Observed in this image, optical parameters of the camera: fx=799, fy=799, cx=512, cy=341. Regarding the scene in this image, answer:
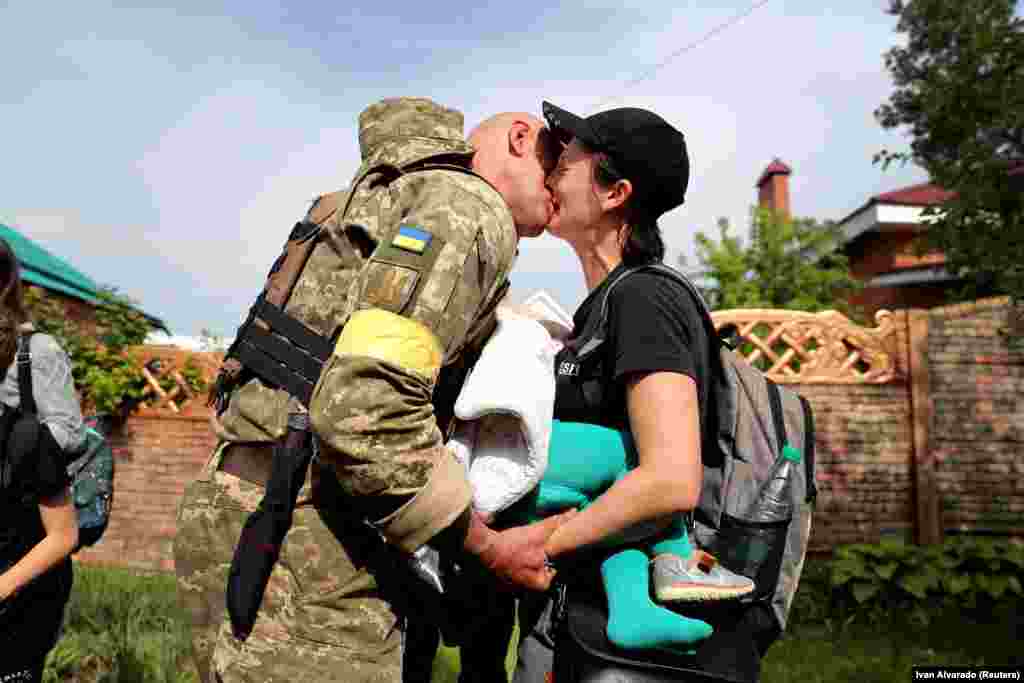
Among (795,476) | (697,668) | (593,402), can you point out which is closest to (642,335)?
(593,402)

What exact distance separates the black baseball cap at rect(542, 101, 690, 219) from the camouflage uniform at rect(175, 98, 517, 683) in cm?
33

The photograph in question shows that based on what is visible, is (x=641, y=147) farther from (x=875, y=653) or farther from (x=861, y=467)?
(x=861, y=467)

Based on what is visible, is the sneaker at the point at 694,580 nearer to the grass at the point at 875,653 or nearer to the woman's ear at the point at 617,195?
the woman's ear at the point at 617,195

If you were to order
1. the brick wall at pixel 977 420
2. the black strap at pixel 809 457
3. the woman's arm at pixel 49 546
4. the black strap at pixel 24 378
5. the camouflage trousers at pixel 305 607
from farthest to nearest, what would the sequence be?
the brick wall at pixel 977 420, the black strap at pixel 24 378, the woman's arm at pixel 49 546, the black strap at pixel 809 457, the camouflage trousers at pixel 305 607

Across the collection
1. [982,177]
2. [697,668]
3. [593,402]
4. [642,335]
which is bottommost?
[697,668]

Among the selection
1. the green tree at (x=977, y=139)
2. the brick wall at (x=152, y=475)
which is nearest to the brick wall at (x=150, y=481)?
the brick wall at (x=152, y=475)

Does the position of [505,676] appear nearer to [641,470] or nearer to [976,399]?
[641,470]

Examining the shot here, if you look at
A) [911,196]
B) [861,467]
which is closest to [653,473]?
[861,467]

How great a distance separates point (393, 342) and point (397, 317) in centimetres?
5

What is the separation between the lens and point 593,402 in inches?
69.1

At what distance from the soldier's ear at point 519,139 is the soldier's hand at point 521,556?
3.02 feet

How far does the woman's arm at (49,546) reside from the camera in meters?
2.14

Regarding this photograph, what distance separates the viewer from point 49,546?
2221 mm

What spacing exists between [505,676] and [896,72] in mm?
8100
